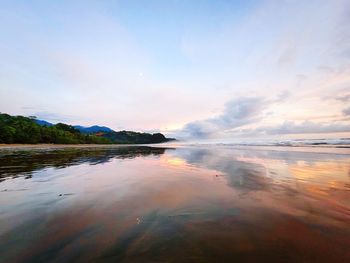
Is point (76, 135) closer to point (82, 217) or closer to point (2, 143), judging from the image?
point (2, 143)

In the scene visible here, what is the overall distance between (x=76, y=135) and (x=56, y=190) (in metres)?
94.8

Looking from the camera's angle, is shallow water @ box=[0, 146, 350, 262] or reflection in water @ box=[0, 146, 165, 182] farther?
reflection in water @ box=[0, 146, 165, 182]

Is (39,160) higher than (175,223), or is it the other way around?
(39,160)

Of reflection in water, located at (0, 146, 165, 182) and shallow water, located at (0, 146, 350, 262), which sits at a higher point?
reflection in water, located at (0, 146, 165, 182)

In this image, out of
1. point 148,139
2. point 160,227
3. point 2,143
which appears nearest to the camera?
point 160,227

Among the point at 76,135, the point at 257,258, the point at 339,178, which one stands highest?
the point at 76,135

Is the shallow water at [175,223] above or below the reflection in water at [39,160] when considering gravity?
below

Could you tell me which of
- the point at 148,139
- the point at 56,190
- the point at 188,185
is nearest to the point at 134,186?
the point at 188,185

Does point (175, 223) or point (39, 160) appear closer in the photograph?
point (175, 223)

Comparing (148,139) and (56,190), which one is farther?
(148,139)

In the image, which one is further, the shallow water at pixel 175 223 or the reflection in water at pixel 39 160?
the reflection in water at pixel 39 160

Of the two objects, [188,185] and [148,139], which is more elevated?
[148,139]

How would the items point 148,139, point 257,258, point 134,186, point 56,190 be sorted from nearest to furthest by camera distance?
1. point 257,258
2. point 56,190
3. point 134,186
4. point 148,139

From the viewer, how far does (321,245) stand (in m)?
3.12
